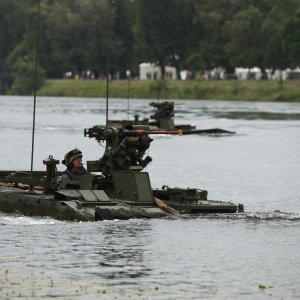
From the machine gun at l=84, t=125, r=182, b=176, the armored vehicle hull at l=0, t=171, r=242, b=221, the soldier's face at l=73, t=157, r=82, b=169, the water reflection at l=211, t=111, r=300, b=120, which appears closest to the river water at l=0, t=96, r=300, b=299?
the armored vehicle hull at l=0, t=171, r=242, b=221

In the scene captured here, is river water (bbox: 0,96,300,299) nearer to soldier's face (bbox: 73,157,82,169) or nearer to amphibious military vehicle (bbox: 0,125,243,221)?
amphibious military vehicle (bbox: 0,125,243,221)

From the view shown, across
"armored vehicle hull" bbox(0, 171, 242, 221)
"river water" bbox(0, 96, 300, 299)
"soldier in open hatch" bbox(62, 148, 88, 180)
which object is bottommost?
"river water" bbox(0, 96, 300, 299)

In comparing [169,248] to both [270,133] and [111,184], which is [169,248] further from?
[270,133]

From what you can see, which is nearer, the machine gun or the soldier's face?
the machine gun

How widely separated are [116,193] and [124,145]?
1415mm

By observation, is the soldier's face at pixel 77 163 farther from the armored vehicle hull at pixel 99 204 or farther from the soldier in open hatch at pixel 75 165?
the armored vehicle hull at pixel 99 204

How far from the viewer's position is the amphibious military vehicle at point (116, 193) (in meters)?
39.7

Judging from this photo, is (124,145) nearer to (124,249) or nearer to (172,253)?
(124,249)

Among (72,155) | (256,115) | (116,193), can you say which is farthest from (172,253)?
(256,115)

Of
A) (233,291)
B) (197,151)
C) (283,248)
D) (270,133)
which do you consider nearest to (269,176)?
(197,151)

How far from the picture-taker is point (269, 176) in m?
66.2

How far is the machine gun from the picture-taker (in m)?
40.6

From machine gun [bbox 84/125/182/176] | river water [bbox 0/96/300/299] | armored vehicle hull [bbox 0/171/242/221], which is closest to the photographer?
river water [bbox 0/96/300/299]

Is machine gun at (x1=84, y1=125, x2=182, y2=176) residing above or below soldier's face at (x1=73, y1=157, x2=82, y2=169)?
above
